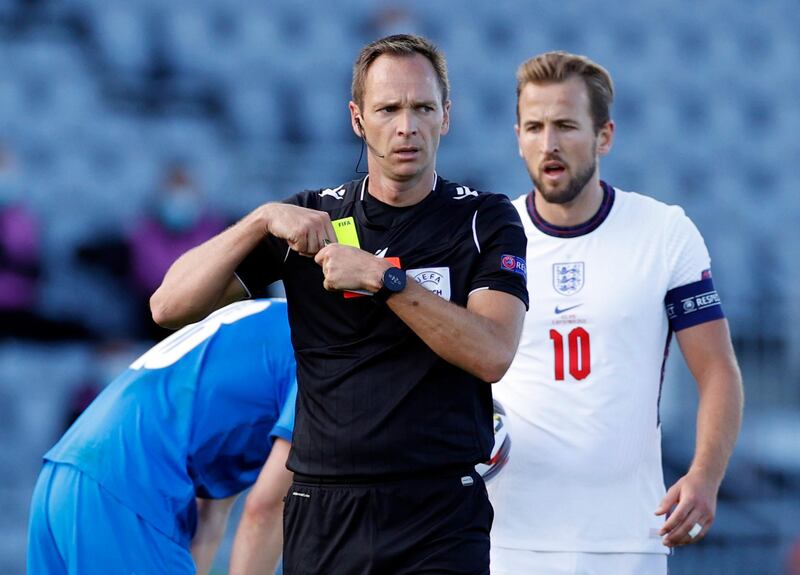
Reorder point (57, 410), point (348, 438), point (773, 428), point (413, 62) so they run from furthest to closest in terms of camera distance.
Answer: point (57, 410), point (773, 428), point (413, 62), point (348, 438)

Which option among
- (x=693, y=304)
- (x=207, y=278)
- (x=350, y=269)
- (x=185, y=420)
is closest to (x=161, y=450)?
(x=185, y=420)

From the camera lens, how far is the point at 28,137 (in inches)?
383

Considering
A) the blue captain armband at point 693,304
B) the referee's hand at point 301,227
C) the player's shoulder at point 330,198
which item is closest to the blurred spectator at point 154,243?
the blue captain armband at point 693,304

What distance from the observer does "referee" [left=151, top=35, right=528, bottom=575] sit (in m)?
2.99

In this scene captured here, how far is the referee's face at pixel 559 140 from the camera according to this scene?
4.14 m

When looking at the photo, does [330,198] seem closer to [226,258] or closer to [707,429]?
[226,258]

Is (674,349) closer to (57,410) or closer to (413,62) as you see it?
(57,410)

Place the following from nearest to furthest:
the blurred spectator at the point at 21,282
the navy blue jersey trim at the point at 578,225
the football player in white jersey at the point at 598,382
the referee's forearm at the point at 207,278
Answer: the referee's forearm at the point at 207,278, the football player in white jersey at the point at 598,382, the navy blue jersey trim at the point at 578,225, the blurred spectator at the point at 21,282

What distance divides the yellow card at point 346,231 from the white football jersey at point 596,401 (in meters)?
1.04

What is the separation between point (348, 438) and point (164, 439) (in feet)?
3.89

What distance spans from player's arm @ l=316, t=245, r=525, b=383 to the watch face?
0.04 feet

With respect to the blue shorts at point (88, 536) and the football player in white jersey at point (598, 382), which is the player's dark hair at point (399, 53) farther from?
the blue shorts at point (88, 536)

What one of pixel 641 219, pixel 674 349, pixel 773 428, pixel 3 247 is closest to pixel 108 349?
pixel 3 247

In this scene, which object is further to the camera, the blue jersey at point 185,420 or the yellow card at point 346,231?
the blue jersey at point 185,420
